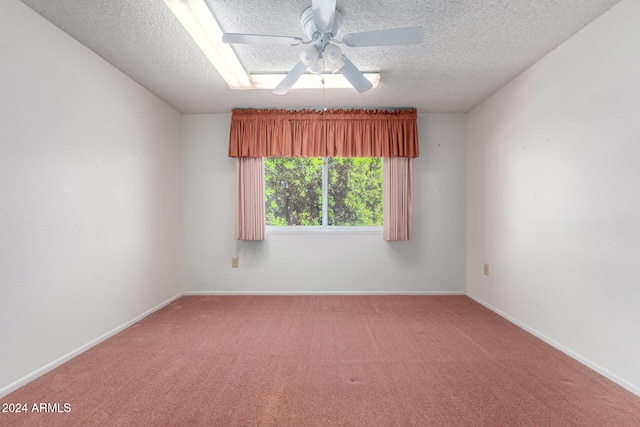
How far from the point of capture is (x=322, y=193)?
3.90m

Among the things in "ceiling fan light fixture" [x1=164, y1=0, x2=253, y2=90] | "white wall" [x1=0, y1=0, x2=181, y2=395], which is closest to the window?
"ceiling fan light fixture" [x1=164, y1=0, x2=253, y2=90]

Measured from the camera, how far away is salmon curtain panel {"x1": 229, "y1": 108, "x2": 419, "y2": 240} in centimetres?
367

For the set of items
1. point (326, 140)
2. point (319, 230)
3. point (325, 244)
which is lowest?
point (325, 244)

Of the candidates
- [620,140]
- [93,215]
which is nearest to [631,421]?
[620,140]

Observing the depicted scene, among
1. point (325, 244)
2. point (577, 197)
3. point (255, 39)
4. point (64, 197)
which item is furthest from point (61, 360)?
point (577, 197)

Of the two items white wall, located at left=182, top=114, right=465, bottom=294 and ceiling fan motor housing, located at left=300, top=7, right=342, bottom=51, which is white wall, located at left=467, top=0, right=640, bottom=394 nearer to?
white wall, located at left=182, top=114, right=465, bottom=294

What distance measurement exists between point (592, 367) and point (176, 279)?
397 centimetres

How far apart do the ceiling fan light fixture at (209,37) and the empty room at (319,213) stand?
0.02m

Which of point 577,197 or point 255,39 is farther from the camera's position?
point 577,197

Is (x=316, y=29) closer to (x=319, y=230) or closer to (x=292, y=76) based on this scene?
(x=292, y=76)

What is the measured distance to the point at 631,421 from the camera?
1511mm

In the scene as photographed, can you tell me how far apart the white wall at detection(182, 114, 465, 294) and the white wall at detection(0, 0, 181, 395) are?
0.71 meters

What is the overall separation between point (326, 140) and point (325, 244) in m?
1.29

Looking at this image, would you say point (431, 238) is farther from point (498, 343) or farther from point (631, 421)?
point (631, 421)
